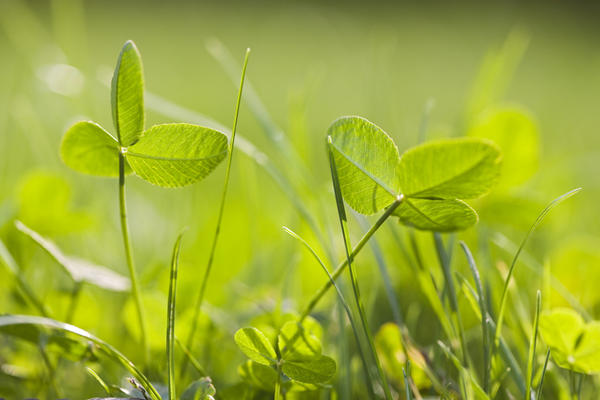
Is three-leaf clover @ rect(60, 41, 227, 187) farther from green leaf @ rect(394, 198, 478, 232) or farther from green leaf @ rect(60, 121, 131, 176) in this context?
green leaf @ rect(394, 198, 478, 232)

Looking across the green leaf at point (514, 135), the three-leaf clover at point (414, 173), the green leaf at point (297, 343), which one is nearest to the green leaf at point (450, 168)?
the three-leaf clover at point (414, 173)

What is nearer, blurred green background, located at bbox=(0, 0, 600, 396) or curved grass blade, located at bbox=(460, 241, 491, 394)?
curved grass blade, located at bbox=(460, 241, 491, 394)

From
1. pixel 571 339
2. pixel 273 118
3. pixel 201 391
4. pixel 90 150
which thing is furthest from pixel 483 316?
pixel 273 118

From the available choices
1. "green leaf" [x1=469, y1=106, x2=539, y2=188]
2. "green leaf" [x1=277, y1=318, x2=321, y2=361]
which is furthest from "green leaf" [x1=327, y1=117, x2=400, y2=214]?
"green leaf" [x1=469, y1=106, x2=539, y2=188]

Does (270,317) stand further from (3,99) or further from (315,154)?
(3,99)

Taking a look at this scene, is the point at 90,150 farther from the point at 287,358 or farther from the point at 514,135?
the point at 514,135

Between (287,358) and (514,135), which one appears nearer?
(287,358)

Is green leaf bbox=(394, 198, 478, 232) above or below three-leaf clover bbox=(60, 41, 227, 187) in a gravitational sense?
below

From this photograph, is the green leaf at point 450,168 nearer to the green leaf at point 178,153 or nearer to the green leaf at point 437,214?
the green leaf at point 437,214

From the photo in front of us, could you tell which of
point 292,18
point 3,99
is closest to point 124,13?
point 292,18
